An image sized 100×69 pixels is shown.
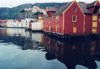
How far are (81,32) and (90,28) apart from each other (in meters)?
5.99

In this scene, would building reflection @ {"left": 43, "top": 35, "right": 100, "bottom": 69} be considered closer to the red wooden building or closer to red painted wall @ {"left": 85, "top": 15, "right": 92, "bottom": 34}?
the red wooden building

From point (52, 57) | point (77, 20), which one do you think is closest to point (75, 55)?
point (52, 57)

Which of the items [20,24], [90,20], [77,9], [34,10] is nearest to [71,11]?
[77,9]

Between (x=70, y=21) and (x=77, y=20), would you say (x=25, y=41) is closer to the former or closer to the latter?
(x=70, y=21)

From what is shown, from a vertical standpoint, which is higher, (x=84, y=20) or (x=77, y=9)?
Answer: (x=77, y=9)

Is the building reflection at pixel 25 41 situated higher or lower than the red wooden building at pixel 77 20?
lower

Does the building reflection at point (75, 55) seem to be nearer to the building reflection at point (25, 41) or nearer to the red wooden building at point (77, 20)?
the building reflection at point (25, 41)

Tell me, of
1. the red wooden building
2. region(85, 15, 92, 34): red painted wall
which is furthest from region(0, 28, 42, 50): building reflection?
region(85, 15, 92, 34): red painted wall

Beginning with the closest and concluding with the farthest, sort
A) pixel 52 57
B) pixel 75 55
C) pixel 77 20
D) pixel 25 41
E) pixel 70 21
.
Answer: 1. pixel 52 57
2. pixel 75 55
3. pixel 25 41
4. pixel 70 21
5. pixel 77 20

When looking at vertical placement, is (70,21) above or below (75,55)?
above

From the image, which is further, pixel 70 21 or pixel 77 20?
pixel 77 20

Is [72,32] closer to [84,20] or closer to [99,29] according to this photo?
[84,20]

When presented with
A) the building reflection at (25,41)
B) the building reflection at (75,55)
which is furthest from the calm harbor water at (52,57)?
the building reflection at (25,41)

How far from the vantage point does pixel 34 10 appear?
16175cm
